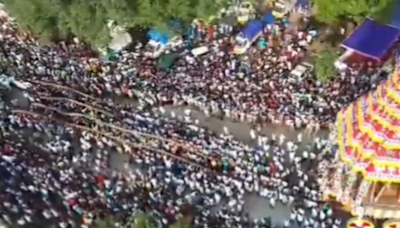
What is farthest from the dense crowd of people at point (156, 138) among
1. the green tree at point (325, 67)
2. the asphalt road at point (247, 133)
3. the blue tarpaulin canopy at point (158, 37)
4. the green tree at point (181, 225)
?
the blue tarpaulin canopy at point (158, 37)

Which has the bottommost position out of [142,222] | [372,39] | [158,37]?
[142,222]

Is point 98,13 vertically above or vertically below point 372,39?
above

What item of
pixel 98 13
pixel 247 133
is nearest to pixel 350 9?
pixel 247 133

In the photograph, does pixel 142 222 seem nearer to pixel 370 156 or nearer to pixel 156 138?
pixel 156 138

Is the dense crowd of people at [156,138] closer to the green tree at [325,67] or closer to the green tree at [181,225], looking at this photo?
the green tree at [325,67]

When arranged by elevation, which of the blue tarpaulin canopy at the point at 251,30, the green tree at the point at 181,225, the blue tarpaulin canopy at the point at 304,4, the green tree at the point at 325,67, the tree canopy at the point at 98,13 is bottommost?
the green tree at the point at 181,225

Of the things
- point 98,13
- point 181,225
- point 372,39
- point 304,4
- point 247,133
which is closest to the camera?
point 181,225

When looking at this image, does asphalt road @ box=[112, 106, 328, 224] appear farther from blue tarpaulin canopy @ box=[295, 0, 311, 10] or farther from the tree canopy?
blue tarpaulin canopy @ box=[295, 0, 311, 10]
